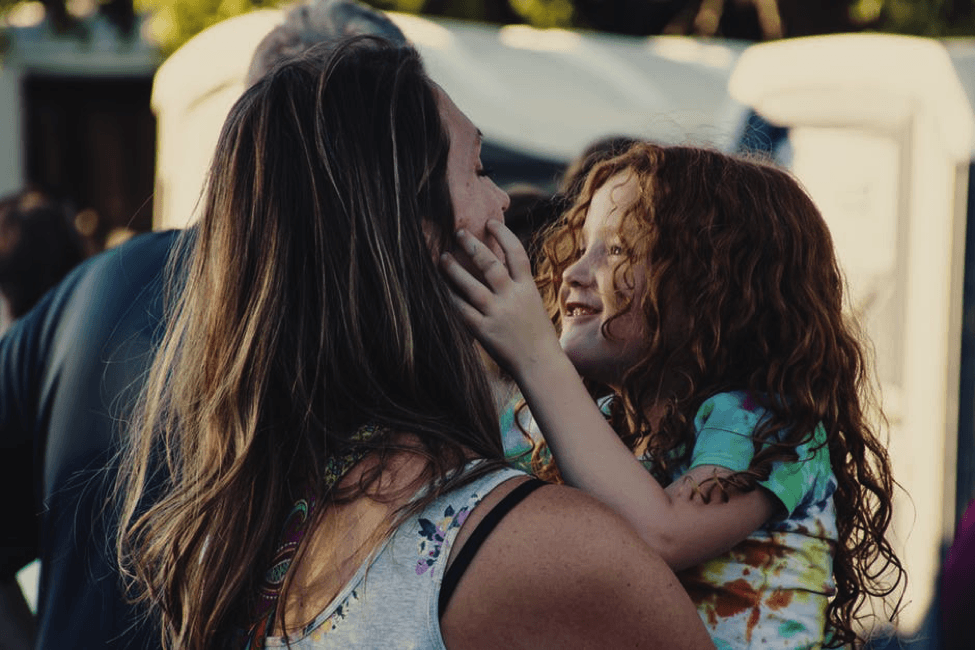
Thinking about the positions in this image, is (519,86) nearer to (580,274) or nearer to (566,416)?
(580,274)

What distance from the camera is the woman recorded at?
139cm

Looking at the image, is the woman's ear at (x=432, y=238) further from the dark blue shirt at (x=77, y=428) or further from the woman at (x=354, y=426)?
the dark blue shirt at (x=77, y=428)

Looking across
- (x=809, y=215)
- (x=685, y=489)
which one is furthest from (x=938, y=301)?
(x=685, y=489)

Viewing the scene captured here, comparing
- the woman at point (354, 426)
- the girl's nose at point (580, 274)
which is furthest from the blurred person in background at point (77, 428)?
the girl's nose at point (580, 274)

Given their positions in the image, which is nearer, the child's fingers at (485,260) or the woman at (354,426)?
the woman at (354,426)

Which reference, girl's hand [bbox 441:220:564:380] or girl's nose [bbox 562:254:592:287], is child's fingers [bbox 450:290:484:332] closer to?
girl's hand [bbox 441:220:564:380]

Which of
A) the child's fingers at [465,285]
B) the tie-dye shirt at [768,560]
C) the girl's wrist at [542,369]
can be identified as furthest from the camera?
the tie-dye shirt at [768,560]

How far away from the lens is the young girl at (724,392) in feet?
5.90

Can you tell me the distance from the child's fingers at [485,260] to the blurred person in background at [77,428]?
56 centimetres

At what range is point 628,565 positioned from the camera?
140cm

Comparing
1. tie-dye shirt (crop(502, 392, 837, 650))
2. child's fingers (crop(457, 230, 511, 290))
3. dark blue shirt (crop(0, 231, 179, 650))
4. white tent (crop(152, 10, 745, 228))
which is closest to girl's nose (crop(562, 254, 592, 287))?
tie-dye shirt (crop(502, 392, 837, 650))

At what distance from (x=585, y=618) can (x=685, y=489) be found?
498 millimetres

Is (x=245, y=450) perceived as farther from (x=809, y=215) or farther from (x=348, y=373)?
(x=809, y=215)

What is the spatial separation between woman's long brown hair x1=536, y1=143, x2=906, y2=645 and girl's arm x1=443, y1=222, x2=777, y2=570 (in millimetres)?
228
